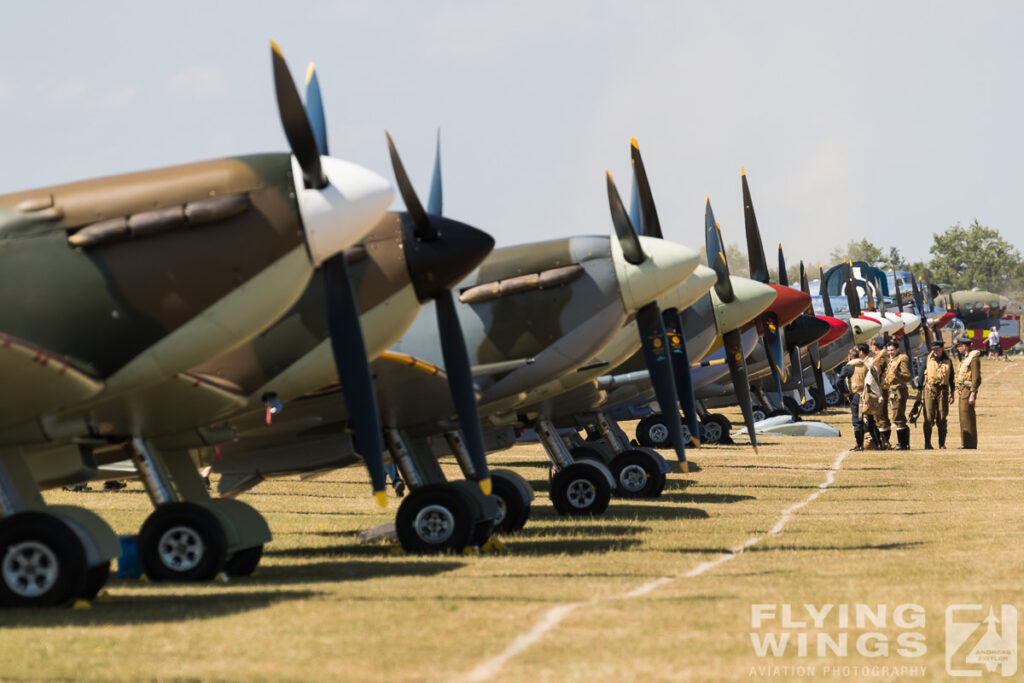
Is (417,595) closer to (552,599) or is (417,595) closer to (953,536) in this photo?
(552,599)

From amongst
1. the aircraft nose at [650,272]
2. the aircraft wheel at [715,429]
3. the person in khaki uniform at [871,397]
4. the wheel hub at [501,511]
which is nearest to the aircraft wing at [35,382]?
the wheel hub at [501,511]

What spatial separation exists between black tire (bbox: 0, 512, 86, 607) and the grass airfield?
0.60ft

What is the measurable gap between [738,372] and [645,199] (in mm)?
3505

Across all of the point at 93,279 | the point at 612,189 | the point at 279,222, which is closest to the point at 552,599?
the point at 279,222

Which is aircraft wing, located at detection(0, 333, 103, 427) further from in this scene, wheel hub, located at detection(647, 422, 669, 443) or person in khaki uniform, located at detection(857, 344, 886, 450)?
wheel hub, located at detection(647, 422, 669, 443)

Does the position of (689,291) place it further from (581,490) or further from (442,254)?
(442,254)

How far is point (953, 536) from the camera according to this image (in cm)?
1458

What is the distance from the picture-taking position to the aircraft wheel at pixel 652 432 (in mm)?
33812

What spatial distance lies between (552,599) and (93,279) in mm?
4335

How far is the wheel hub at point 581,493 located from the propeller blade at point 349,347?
7009 mm

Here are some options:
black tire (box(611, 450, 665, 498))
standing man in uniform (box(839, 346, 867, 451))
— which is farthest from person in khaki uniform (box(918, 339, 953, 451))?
black tire (box(611, 450, 665, 498))

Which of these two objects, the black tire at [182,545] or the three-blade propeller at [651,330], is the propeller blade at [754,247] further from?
the black tire at [182,545]

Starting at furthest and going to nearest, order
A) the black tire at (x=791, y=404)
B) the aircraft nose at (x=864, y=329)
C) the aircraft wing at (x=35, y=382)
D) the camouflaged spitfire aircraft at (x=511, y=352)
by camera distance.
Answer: the aircraft nose at (x=864, y=329), the black tire at (x=791, y=404), the camouflaged spitfire aircraft at (x=511, y=352), the aircraft wing at (x=35, y=382)

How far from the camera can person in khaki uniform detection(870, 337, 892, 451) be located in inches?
1197
